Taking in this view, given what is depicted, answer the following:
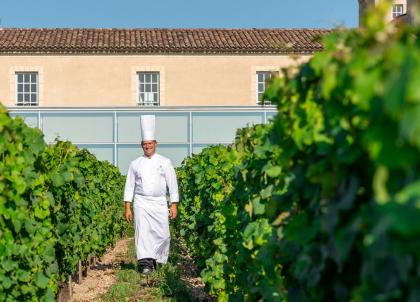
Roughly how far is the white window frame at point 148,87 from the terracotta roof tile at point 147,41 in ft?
2.96

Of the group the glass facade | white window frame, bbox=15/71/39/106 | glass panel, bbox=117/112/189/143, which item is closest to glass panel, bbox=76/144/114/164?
the glass facade

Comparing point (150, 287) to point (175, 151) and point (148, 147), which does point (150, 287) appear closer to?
point (148, 147)

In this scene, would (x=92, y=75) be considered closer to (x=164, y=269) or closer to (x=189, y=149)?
(x=189, y=149)

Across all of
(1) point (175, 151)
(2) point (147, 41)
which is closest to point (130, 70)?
(2) point (147, 41)

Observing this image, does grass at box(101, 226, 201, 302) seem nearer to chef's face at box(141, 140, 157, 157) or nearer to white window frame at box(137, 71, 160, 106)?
chef's face at box(141, 140, 157, 157)

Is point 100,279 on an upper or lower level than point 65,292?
lower

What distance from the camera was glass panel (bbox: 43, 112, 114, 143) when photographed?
25.0 meters

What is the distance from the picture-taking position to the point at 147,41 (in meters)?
32.8

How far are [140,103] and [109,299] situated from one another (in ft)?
78.9

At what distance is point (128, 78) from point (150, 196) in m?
21.3

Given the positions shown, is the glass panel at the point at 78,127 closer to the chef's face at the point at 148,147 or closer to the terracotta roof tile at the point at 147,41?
the terracotta roof tile at the point at 147,41

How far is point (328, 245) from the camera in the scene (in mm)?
2369

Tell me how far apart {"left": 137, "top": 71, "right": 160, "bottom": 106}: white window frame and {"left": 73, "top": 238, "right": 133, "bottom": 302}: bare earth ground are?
17638 millimetres

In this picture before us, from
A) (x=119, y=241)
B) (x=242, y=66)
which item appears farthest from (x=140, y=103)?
(x=119, y=241)
